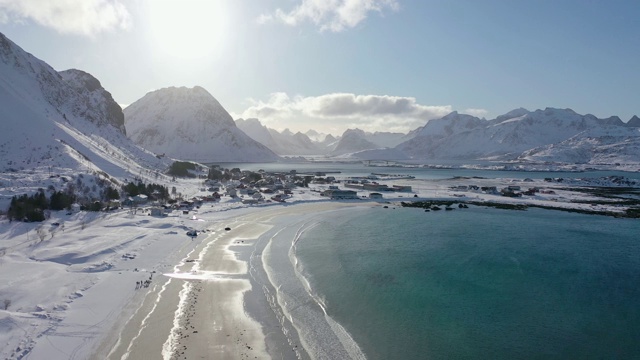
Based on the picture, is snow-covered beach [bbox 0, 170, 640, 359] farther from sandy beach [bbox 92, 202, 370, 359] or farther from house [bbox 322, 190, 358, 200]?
house [bbox 322, 190, 358, 200]

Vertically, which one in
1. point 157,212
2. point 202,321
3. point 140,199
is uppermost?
point 140,199

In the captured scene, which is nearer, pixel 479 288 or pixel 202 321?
pixel 202 321

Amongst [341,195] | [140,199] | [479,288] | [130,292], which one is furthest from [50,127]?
[479,288]

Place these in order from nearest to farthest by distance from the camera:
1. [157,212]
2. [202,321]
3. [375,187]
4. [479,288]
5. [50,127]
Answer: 1. [202,321]
2. [479,288]
3. [157,212]
4. [50,127]
5. [375,187]

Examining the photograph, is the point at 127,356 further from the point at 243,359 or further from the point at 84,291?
the point at 84,291

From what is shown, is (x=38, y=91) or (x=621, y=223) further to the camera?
(x=38, y=91)

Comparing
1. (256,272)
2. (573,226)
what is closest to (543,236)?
(573,226)

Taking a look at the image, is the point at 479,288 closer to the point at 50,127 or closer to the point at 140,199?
the point at 140,199

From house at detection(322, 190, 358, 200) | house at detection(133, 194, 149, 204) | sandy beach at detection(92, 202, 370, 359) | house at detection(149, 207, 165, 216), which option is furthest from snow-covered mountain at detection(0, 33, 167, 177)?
sandy beach at detection(92, 202, 370, 359)
